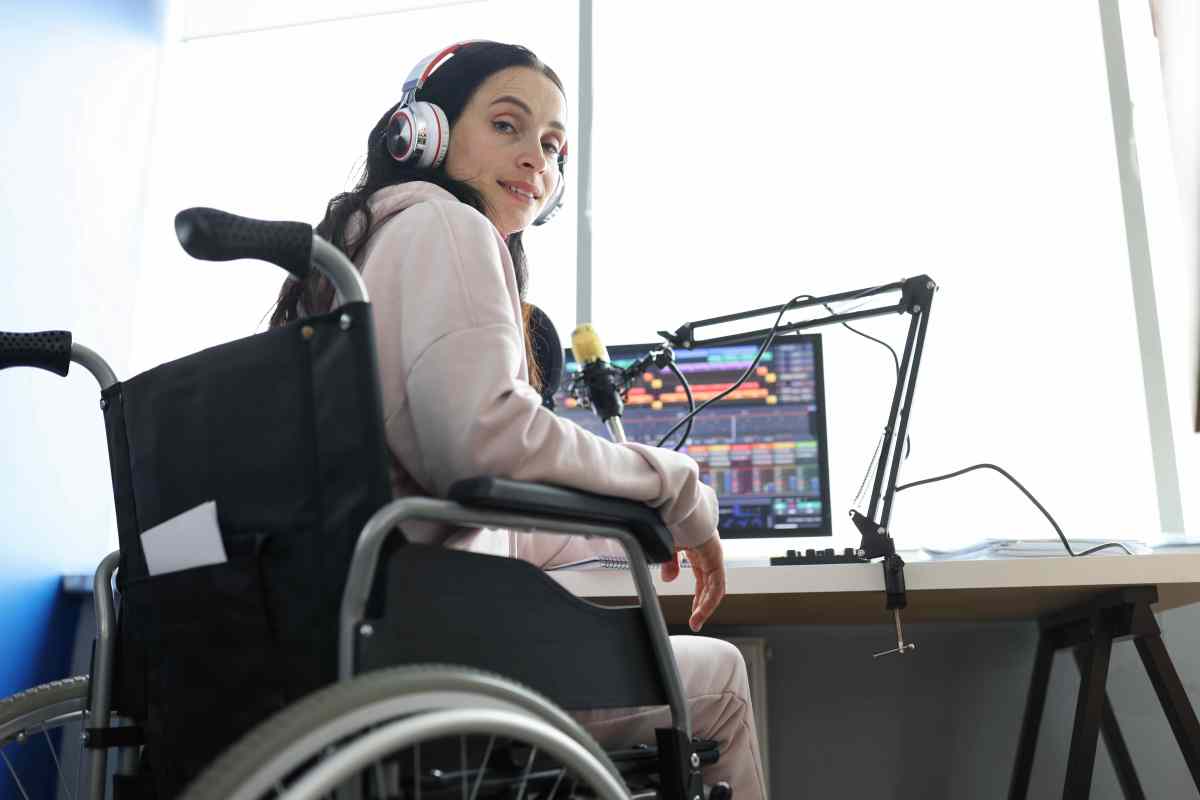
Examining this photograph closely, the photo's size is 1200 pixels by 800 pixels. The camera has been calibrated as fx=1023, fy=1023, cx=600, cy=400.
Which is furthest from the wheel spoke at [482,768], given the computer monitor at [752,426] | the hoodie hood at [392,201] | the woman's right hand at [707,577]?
the computer monitor at [752,426]

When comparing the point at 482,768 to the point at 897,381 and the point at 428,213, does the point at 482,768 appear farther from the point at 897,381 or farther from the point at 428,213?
the point at 897,381

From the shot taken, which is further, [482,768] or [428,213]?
[428,213]

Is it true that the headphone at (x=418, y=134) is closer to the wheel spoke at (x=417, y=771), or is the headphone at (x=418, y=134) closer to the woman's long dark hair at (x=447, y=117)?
the woman's long dark hair at (x=447, y=117)

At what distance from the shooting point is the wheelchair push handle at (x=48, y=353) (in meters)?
1.02

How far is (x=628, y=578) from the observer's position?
5.25ft

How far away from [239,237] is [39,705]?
63 cm

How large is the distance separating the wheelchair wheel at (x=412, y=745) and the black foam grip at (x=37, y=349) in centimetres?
50

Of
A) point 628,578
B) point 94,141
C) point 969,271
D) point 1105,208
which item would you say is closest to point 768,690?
point 628,578

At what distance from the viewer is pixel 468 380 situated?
88cm

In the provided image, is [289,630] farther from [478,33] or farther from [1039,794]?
[478,33]

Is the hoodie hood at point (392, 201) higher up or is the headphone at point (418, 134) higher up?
the headphone at point (418, 134)

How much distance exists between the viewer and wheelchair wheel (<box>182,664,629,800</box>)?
0.59 metres

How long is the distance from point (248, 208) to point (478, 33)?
851 millimetres

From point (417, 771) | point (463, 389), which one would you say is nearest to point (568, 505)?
point (463, 389)
